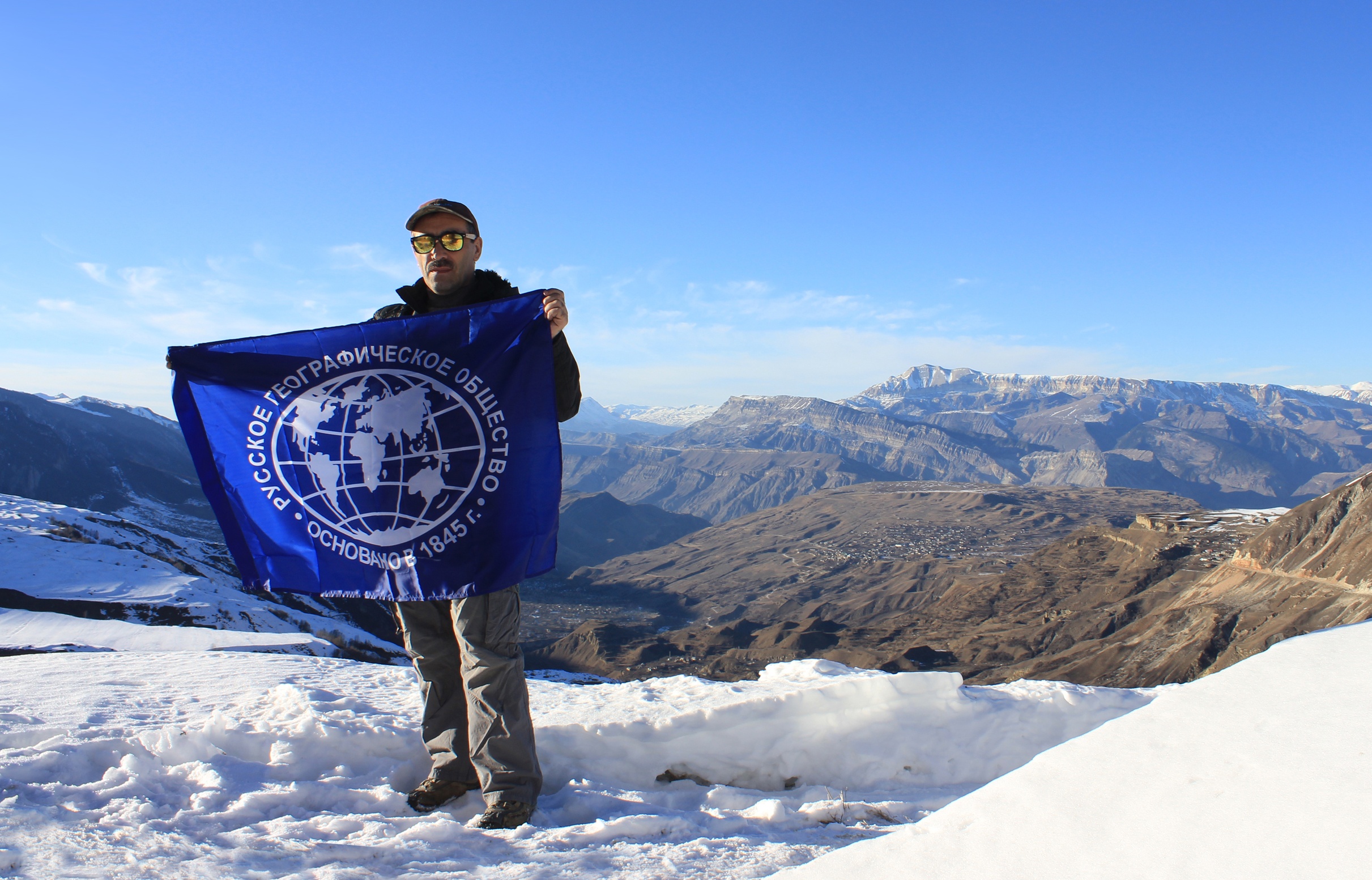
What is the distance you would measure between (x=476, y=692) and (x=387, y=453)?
1.33m

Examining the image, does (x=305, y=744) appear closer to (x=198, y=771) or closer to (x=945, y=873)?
(x=198, y=771)

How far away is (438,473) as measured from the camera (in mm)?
3902

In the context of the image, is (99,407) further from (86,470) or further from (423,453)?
(423,453)

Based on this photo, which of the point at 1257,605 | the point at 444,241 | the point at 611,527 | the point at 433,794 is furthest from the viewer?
the point at 611,527

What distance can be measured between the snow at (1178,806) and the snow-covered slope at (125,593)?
18966 millimetres

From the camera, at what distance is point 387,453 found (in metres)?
3.94

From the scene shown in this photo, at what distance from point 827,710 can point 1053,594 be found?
66505mm

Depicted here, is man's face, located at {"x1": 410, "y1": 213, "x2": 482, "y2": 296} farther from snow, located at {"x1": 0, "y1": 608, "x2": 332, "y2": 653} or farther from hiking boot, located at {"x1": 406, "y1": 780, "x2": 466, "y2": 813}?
snow, located at {"x1": 0, "y1": 608, "x2": 332, "y2": 653}

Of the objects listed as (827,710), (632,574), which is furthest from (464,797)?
(632,574)

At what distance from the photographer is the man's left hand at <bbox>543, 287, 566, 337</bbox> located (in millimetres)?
3902

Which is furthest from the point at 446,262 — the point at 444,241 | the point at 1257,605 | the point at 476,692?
the point at 1257,605

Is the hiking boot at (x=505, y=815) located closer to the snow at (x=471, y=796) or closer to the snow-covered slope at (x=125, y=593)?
the snow at (x=471, y=796)

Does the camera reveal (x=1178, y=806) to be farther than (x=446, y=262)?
No

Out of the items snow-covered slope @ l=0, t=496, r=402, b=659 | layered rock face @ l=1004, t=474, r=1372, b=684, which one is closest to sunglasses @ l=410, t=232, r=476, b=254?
snow-covered slope @ l=0, t=496, r=402, b=659
